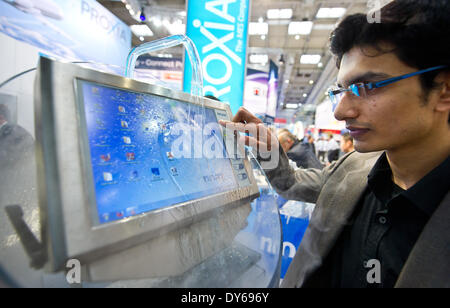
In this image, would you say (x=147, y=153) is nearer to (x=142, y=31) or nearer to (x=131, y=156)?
(x=131, y=156)

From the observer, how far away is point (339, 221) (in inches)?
28.5

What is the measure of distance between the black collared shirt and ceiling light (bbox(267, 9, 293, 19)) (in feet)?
18.6

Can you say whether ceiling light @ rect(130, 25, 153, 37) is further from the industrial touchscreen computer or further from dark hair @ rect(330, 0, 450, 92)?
dark hair @ rect(330, 0, 450, 92)

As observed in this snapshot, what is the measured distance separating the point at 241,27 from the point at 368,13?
4.19 ft

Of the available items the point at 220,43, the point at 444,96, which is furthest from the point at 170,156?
the point at 220,43

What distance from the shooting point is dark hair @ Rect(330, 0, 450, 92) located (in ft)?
1.75

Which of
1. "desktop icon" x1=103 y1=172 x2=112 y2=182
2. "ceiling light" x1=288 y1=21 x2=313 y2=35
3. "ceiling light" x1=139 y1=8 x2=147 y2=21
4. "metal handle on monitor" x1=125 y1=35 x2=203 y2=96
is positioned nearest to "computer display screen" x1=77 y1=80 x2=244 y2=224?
"desktop icon" x1=103 y1=172 x2=112 y2=182

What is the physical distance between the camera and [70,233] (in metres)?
0.30

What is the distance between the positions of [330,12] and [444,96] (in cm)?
575

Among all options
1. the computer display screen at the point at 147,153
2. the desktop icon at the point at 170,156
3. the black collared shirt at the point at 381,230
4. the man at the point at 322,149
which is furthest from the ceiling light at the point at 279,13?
the desktop icon at the point at 170,156

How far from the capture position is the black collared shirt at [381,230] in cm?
58

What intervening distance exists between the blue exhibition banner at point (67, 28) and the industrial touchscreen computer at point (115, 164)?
1.82 ft
